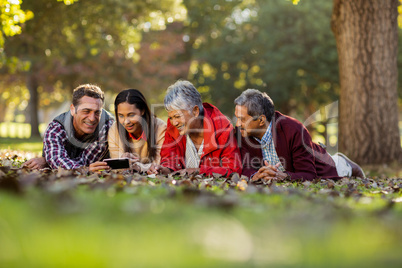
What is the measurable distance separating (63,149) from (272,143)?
3.13 metres

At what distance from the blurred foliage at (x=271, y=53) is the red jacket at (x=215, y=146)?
67.3ft

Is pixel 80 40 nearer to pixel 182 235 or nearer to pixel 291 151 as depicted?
pixel 291 151

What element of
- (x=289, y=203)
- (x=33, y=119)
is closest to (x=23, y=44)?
(x=33, y=119)

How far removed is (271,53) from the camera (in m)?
29.4

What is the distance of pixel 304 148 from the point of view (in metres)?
6.56

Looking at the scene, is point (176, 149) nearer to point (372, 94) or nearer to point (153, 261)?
point (153, 261)

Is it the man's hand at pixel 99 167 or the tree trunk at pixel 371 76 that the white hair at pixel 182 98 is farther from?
the tree trunk at pixel 371 76

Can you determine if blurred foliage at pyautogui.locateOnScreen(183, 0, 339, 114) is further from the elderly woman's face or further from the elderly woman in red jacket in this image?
the elderly woman's face

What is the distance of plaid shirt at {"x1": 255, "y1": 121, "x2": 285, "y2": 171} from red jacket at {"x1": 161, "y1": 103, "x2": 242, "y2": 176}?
1.35ft

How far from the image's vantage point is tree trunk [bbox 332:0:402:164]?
10.6 meters

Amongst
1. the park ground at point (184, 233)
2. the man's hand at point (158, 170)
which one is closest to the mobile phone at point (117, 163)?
the man's hand at point (158, 170)

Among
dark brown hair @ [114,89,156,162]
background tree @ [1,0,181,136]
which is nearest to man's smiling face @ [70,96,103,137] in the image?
dark brown hair @ [114,89,156,162]

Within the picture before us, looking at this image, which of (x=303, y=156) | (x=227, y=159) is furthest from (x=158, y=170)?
(x=303, y=156)

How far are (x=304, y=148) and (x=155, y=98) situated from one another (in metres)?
28.7
